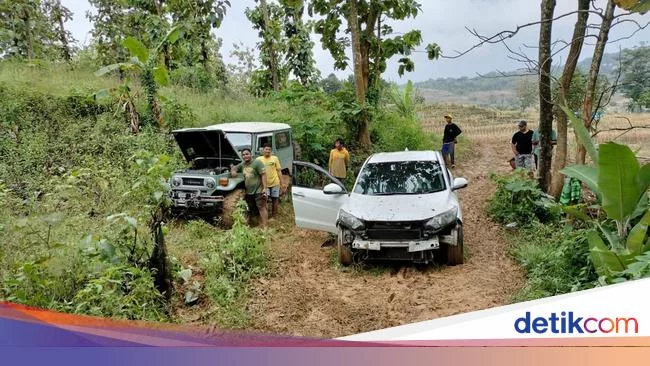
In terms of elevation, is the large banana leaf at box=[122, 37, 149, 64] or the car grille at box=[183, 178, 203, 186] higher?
the large banana leaf at box=[122, 37, 149, 64]

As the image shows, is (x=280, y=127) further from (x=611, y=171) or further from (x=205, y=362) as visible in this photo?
(x=205, y=362)

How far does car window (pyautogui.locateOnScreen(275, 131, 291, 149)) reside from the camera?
8836 mm

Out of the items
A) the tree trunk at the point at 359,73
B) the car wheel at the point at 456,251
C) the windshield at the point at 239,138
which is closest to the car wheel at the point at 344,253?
the car wheel at the point at 456,251

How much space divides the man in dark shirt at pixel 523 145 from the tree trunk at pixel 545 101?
122cm

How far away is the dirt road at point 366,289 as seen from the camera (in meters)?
3.23

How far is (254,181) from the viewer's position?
729 cm

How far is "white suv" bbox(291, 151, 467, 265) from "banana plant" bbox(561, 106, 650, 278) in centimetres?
176

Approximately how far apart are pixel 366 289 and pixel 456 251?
1.28 m

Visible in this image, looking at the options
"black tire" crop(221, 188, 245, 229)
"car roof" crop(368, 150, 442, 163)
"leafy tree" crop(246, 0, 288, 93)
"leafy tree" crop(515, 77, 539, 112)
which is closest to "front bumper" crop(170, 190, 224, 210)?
"black tire" crop(221, 188, 245, 229)

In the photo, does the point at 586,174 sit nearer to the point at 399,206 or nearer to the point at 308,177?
the point at 399,206

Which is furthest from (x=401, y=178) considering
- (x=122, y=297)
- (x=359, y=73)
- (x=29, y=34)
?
(x=29, y=34)

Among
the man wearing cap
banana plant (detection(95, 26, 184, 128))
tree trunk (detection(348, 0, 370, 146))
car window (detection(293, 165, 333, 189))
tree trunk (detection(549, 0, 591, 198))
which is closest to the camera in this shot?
banana plant (detection(95, 26, 184, 128))

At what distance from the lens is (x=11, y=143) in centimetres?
870

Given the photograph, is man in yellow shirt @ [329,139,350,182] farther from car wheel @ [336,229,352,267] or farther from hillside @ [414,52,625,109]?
hillside @ [414,52,625,109]
